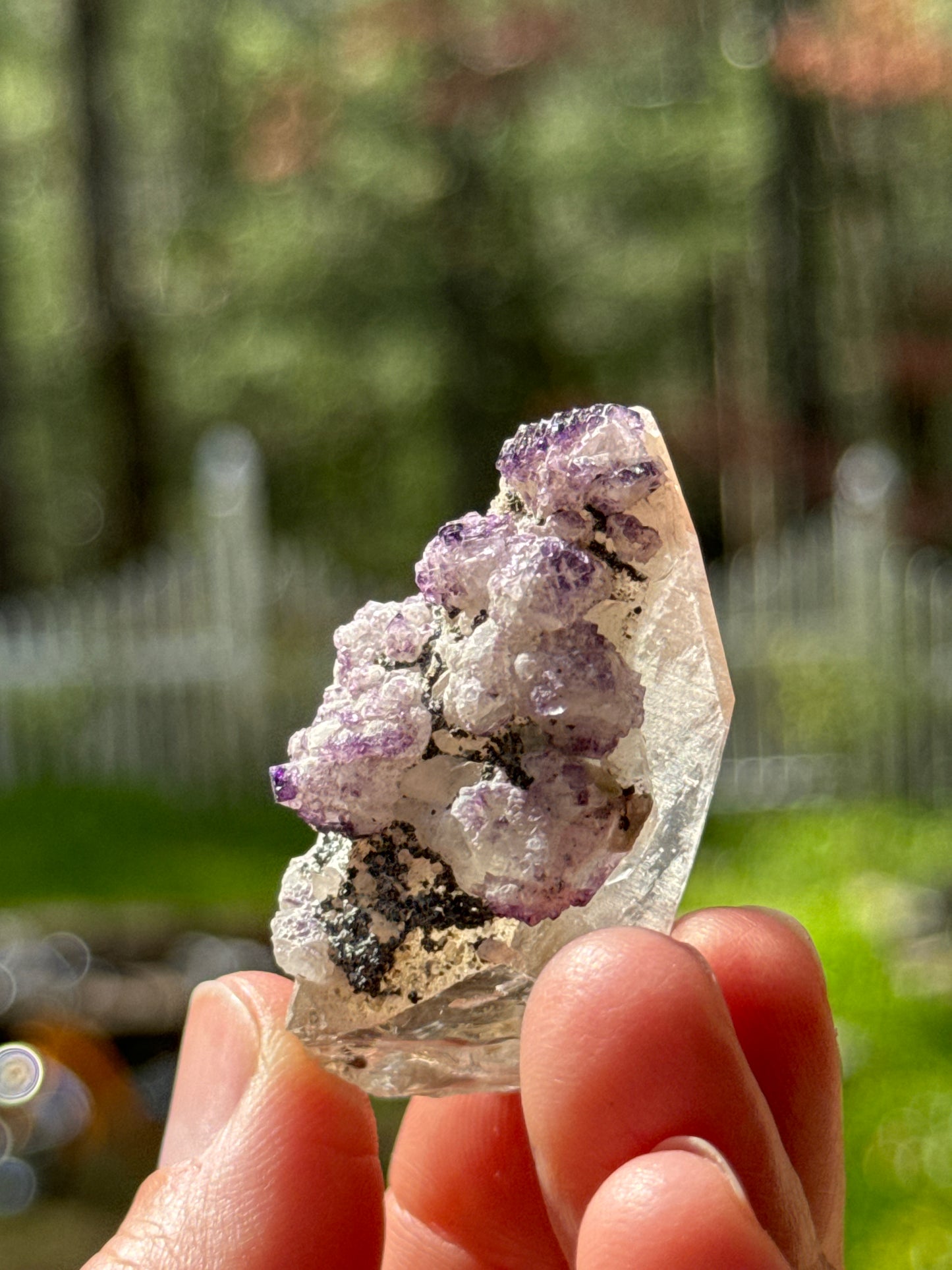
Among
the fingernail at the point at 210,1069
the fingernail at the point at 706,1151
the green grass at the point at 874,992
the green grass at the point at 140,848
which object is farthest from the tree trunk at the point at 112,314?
the fingernail at the point at 706,1151

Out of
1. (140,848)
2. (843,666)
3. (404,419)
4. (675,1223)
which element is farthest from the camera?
(404,419)

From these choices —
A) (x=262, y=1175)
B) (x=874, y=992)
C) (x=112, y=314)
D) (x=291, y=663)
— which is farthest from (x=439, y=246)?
(x=262, y=1175)

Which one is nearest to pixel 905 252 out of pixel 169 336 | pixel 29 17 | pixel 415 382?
pixel 415 382

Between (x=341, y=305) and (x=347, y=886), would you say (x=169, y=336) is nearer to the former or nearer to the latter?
(x=341, y=305)

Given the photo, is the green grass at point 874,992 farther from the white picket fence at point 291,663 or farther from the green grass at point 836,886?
the white picket fence at point 291,663

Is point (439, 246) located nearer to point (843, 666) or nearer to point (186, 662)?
point (186, 662)

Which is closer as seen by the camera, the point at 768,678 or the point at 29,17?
the point at 768,678
